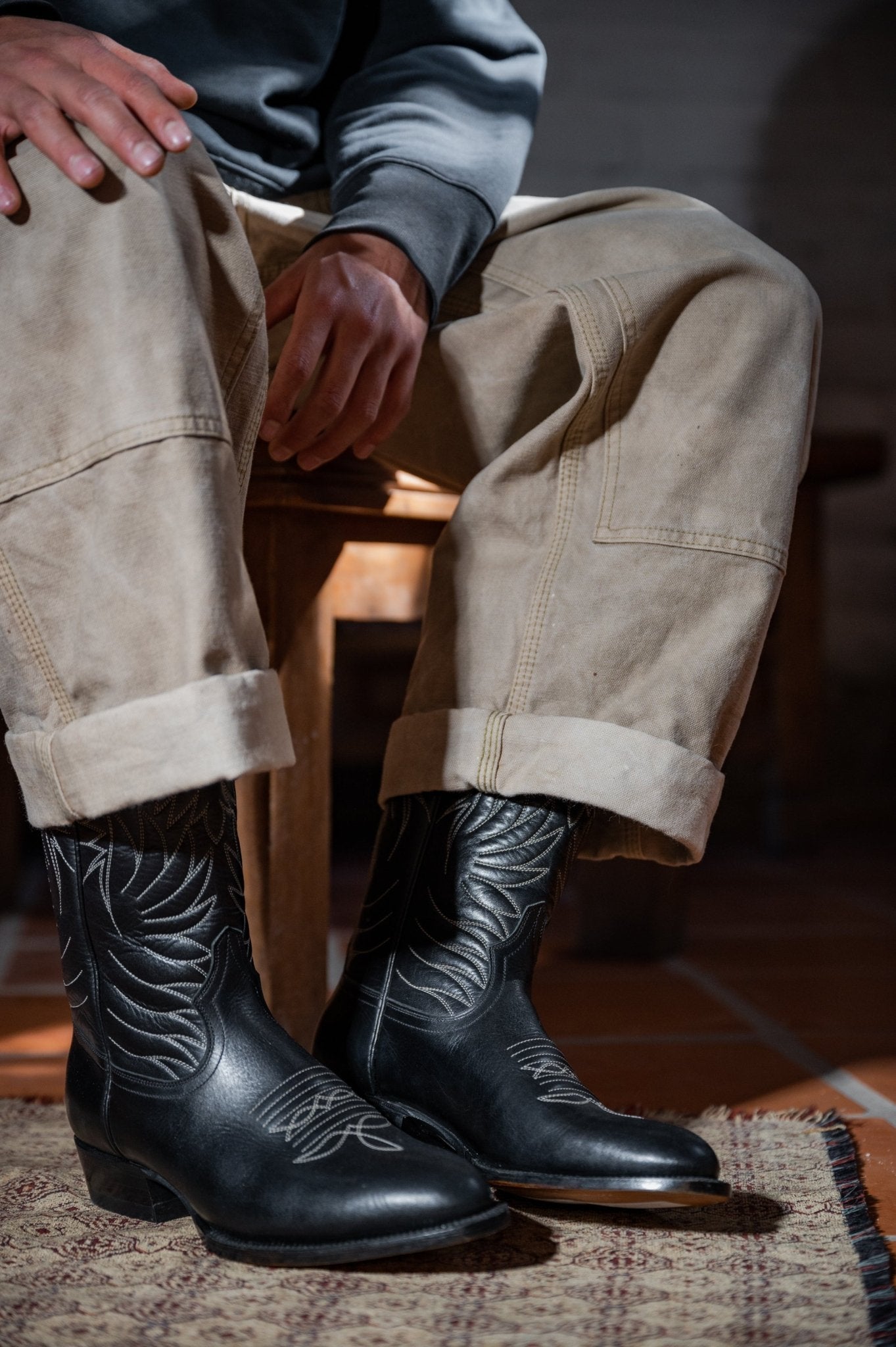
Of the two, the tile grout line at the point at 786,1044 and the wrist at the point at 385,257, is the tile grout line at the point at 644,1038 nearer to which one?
the tile grout line at the point at 786,1044

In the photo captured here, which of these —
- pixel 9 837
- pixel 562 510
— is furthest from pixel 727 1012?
pixel 9 837

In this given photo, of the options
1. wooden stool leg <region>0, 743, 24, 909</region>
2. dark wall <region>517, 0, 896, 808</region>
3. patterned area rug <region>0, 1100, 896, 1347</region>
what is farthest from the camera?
dark wall <region>517, 0, 896, 808</region>

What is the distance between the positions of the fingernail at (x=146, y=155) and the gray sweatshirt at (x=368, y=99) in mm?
203

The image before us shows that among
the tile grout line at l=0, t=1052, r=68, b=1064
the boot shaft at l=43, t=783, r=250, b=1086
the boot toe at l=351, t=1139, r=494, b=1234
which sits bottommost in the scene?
the tile grout line at l=0, t=1052, r=68, b=1064

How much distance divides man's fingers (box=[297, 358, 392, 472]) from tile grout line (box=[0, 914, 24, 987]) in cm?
80

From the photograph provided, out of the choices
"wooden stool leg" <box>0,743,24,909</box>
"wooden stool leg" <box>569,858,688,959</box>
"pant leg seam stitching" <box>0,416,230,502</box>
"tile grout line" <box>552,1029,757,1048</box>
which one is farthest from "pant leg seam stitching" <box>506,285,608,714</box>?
"wooden stool leg" <box>0,743,24,909</box>

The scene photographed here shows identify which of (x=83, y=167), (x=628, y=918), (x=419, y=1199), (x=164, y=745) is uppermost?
(x=83, y=167)

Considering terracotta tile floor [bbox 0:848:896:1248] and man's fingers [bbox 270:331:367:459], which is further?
terracotta tile floor [bbox 0:848:896:1248]

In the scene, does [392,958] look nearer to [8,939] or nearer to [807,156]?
[8,939]

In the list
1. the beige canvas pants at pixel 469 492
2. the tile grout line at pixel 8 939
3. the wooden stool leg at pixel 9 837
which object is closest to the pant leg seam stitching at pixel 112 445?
the beige canvas pants at pixel 469 492

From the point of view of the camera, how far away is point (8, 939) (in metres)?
1.53

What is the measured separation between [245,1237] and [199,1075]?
76 millimetres

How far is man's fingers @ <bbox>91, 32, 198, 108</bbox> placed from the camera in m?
0.60

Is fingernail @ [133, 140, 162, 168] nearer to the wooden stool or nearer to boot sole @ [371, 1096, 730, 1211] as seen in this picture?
the wooden stool
